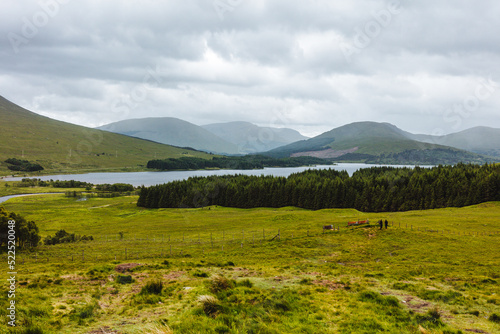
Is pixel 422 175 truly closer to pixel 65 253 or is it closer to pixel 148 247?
pixel 148 247

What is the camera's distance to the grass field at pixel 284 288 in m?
12.7

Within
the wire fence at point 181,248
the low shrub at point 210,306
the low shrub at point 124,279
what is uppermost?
the low shrub at point 210,306

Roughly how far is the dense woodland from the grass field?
7043 centimetres

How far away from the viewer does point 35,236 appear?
4647 cm

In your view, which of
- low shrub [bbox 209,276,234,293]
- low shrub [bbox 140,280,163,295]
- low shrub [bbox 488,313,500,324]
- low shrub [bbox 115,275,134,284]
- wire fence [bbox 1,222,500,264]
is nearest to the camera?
low shrub [bbox 488,313,500,324]

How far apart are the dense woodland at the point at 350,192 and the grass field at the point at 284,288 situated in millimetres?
70433

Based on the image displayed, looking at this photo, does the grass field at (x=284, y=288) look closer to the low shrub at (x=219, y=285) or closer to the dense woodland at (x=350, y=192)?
the low shrub at (x=219, y=285)

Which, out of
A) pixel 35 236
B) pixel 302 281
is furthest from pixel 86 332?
pixel 35 236

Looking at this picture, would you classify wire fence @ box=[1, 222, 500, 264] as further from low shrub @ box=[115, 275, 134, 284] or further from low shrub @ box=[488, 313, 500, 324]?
low shrub @ box=[488, 313, 500, 324]

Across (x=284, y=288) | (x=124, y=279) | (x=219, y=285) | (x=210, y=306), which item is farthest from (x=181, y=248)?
Answer: (x=210, y=306)

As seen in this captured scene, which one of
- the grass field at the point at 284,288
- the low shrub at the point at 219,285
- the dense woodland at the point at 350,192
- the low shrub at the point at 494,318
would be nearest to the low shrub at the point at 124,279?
the grass field at the point at 284,288

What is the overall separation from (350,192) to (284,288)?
109 metres

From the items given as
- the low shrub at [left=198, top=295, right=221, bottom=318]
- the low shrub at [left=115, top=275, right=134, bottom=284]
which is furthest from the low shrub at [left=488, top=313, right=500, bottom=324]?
the low shrub at [left=115, top=275, right=134, bottom=284]

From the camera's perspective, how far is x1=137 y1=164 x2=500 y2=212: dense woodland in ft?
340
